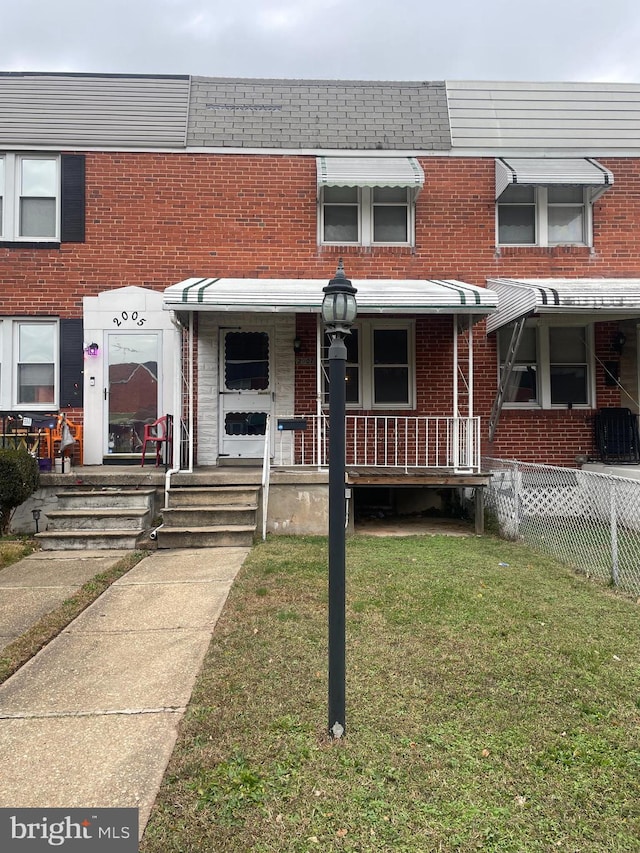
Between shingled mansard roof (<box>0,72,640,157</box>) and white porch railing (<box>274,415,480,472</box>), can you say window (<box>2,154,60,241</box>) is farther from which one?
white porch railing (<box>274,415,480,472</box>)

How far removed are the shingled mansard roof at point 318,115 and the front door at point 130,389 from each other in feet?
10.8

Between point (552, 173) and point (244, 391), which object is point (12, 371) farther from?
point (552, 173)

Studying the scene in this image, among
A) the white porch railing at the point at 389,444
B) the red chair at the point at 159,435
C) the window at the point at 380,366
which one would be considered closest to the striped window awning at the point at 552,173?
the window at the point at 380,366

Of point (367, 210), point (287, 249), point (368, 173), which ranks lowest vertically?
point (287, 249)

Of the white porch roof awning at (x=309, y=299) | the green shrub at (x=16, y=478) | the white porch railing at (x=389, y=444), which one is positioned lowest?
the green shrub at (x=16, y=478)

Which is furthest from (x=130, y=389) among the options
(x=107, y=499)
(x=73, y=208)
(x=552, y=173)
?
(x=552, y=173)

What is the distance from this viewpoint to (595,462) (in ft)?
30.4

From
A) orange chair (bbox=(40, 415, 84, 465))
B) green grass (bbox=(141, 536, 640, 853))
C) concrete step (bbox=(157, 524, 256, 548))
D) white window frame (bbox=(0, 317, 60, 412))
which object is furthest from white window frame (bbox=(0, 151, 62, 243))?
green grass (bbox=(141, 536, 640, 853))

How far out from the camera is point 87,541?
22.4 feet

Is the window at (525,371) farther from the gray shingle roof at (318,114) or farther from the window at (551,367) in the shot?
the gray shingle roof at (318,114)

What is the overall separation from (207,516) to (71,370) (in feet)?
13.0

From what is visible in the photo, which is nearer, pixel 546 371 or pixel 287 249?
pixel 287 249

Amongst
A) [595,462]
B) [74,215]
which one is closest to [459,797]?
[595,462]

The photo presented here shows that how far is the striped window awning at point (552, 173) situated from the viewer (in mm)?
9117
